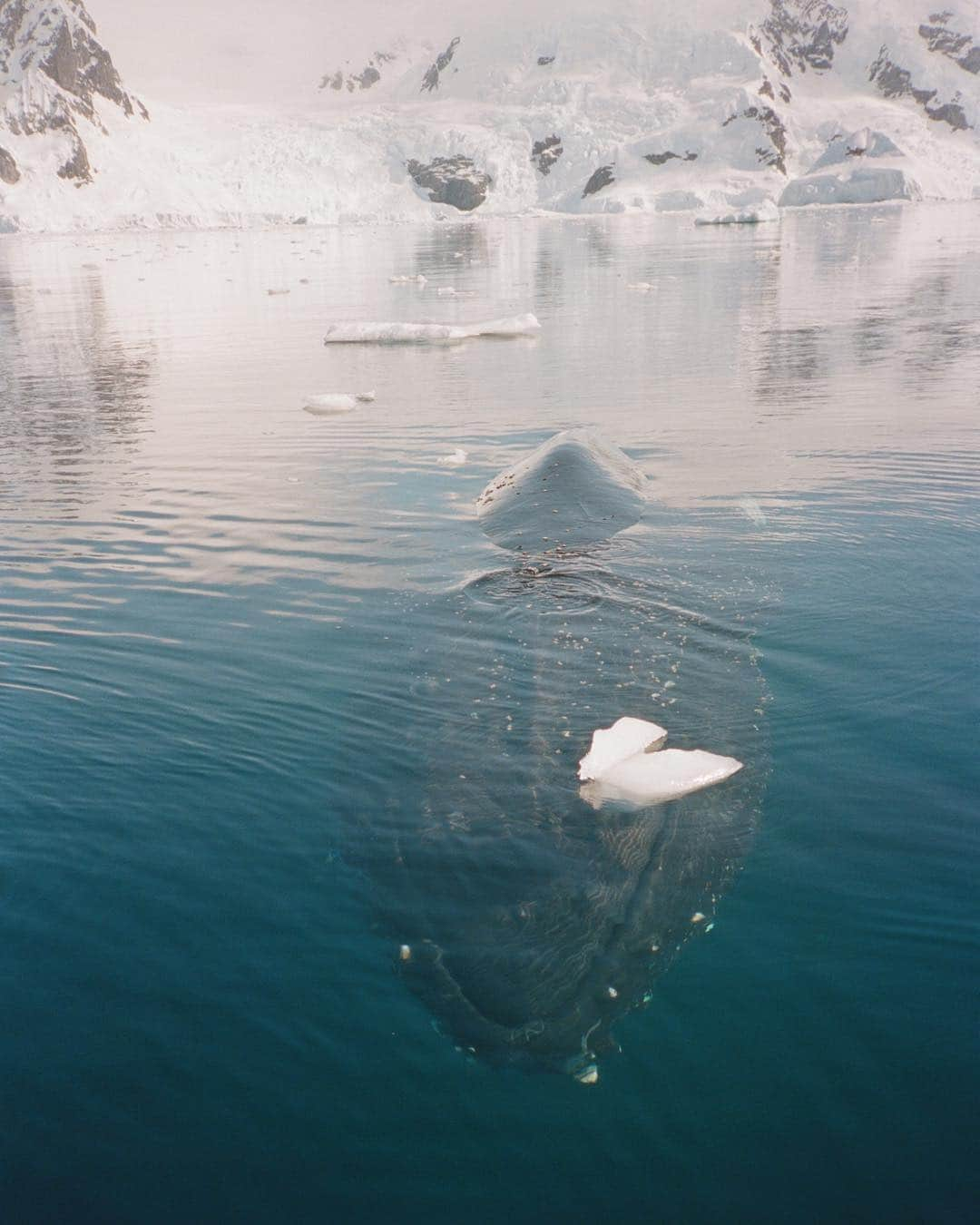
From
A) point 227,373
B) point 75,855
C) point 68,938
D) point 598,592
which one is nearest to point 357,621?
point 598,592

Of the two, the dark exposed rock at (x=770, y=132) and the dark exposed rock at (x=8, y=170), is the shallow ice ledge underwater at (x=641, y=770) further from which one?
the dark exposed rock at (x=770, y=132)

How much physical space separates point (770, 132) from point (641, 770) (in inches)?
6399

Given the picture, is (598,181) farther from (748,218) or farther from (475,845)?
(475,845)

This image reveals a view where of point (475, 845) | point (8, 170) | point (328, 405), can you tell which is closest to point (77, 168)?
point (8, 170)

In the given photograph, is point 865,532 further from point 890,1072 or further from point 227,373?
point 227,373

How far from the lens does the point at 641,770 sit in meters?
4.94

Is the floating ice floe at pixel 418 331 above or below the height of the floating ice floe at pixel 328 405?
above

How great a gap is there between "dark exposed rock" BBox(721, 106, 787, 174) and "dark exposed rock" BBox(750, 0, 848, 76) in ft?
124

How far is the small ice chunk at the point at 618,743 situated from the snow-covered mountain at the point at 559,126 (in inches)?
4721

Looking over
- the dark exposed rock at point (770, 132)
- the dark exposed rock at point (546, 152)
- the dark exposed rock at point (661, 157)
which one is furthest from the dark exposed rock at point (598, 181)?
the dark exposed rock at point (770, 132)

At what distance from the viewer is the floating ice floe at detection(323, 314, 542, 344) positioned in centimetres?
2075

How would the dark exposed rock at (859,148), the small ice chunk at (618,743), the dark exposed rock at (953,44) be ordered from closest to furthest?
the small ice chunk at (618,743) → the dark exposed rock at (859,148) → the dark exposed rock at (953,44)

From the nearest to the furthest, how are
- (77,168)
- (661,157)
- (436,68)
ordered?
(77,168) → (661,157) → (436,68)

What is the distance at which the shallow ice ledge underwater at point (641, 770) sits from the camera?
16.0 feet
